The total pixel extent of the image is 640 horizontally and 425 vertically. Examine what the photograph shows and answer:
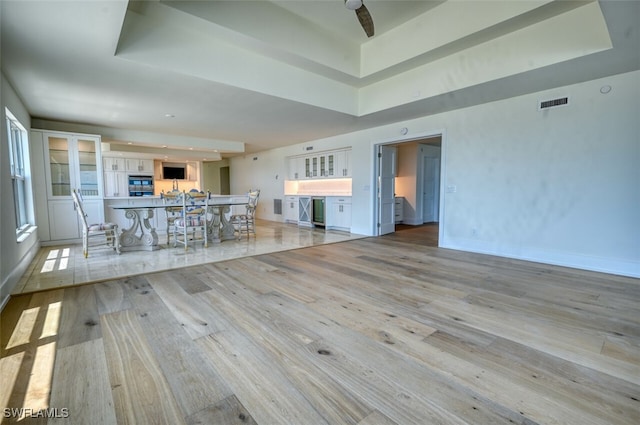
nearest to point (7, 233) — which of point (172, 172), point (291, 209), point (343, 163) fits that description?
point (343, 163)

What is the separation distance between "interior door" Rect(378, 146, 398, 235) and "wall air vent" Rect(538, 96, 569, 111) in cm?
297

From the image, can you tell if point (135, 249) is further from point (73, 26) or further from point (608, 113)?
point (608, 113)

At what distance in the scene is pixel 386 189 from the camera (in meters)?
6.70

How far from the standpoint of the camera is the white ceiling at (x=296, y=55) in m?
2.72

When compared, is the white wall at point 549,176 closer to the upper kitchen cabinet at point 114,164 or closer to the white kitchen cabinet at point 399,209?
→ the white kitchen cabinet at point 399,209

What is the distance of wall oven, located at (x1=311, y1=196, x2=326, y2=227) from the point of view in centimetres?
777

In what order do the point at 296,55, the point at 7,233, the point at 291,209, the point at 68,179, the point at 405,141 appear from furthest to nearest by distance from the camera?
the point at 291,209, the point at 405,141, the point at 68,179, the point at 296,55, the point at 7,233

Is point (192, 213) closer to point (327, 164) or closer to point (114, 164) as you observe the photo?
point (327, 164)

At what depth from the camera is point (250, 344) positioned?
6.51 feet

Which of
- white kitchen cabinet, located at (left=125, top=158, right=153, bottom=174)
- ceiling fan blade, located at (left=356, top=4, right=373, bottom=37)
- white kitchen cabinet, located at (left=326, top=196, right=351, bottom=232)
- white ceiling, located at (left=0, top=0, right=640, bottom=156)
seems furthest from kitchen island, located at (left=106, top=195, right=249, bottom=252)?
ceiling fan blade, located at (left=356, top=4, right=373, bottom=37)

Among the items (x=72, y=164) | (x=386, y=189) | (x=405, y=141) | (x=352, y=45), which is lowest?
(x=386, y=189)

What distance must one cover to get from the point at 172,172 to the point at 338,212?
631 centimetres

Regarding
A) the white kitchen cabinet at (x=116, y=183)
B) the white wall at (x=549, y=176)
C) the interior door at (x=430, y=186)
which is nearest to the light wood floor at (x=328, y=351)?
the white wall at (x=549, y=176)

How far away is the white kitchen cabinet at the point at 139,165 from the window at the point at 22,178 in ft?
13.0
